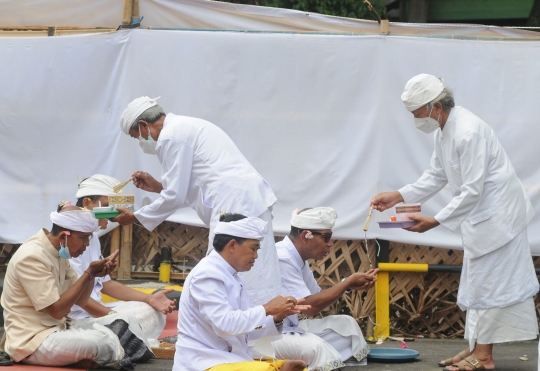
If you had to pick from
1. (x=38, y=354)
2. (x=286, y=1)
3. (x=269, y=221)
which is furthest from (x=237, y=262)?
(x=286, y=1)

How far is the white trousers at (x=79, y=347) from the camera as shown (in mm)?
5016

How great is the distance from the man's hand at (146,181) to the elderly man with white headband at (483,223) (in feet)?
5.23

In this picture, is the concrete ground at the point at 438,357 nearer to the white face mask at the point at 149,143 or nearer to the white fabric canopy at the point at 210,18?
the white face mask at the point at 149,143

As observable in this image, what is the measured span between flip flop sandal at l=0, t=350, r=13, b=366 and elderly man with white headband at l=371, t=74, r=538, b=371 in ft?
8.20

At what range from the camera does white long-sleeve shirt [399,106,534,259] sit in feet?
17.8

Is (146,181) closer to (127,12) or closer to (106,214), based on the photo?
(106,214)

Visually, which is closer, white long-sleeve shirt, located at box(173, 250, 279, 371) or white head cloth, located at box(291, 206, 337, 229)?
white long-sleeve shirt, located at box(173, 250, 279, 371)

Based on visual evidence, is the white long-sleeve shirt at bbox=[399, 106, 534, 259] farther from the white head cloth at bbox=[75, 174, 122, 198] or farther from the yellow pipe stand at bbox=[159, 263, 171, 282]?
the yellow pipe stand at bbox=[159, 263, 171, 282]

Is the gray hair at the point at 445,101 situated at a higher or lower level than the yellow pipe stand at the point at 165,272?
higher

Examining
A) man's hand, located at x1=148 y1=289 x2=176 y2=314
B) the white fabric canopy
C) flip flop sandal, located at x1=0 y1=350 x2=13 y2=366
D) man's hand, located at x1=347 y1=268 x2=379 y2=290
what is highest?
the white fabric canopy

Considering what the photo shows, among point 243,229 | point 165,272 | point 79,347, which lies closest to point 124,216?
point 79,347

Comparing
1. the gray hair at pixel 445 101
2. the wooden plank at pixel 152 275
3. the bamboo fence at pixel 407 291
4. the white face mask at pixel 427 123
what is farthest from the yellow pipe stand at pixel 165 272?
the gray hair at pixel 445 101

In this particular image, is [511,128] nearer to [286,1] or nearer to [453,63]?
[453,63]

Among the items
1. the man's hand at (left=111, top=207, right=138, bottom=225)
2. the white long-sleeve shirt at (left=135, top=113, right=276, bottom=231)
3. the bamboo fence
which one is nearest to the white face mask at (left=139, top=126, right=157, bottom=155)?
the white long-sleeve shirt at (left=135, top=113, right=276, bottom=231)
